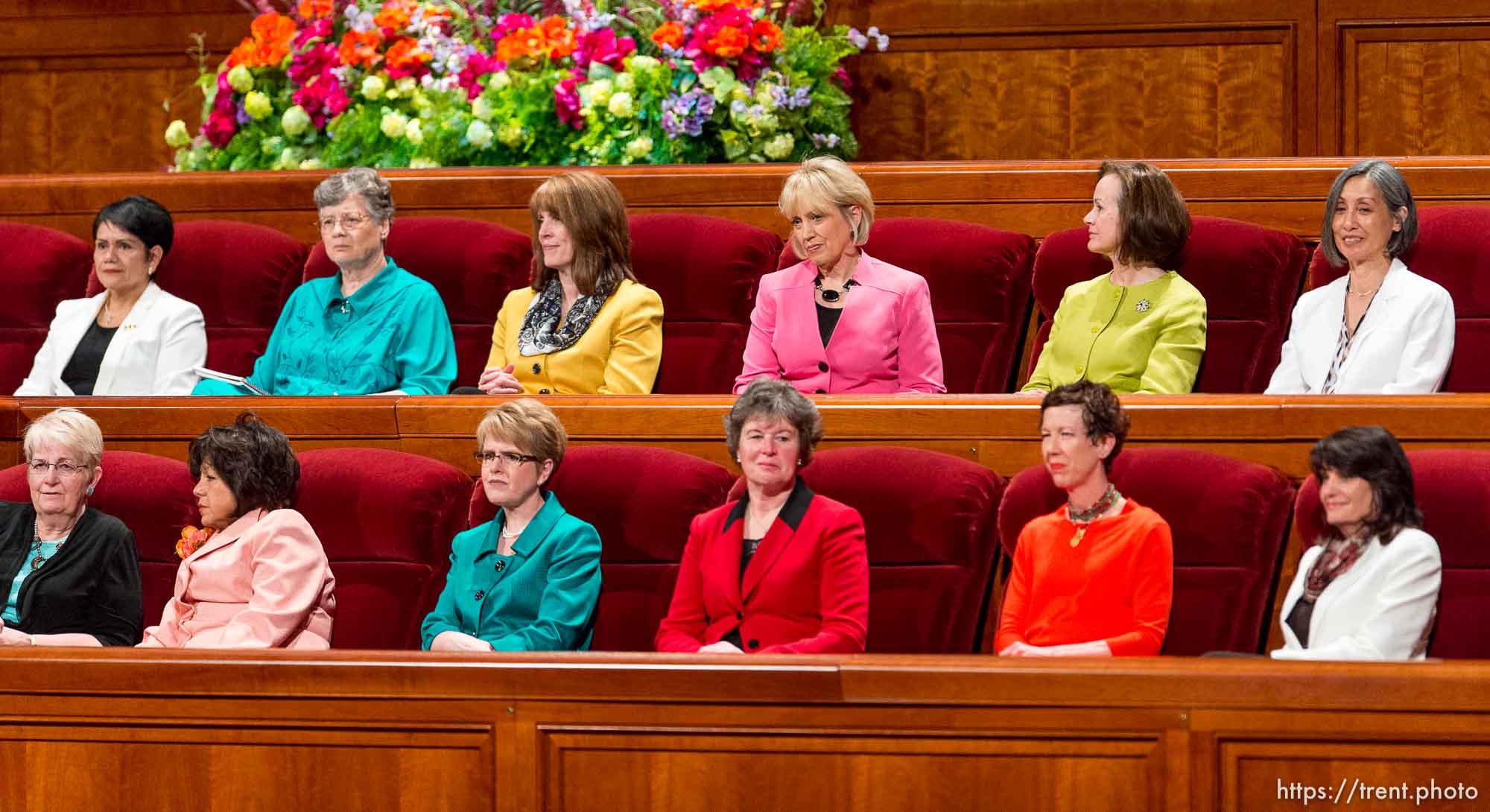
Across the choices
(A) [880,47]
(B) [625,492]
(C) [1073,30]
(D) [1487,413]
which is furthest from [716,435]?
(C) [1073,30]

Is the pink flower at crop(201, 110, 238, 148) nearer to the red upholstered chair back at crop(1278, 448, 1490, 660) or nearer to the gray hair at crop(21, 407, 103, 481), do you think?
the gray hair at crop(21, 407, 103, 481)

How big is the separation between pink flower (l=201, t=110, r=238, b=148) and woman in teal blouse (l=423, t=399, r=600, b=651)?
160cm

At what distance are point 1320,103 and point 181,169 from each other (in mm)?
2256

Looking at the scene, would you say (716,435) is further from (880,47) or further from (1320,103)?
(1320,103)

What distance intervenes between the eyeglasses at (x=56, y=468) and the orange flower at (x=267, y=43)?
1418 mm

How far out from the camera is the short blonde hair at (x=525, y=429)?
7.22 feet

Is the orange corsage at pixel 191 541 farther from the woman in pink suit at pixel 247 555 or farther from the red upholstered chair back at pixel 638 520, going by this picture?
the red upholstered chair back at pixel 638 520

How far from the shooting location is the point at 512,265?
295cm

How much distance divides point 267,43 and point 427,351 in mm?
1052

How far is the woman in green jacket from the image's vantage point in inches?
101

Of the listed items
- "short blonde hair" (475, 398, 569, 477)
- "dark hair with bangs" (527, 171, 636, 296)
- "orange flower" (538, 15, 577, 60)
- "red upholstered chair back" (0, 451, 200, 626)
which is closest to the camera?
"short blonde hair" (475, 398, 569, 477)

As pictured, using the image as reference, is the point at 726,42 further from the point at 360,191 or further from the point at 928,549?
the point at 928,549

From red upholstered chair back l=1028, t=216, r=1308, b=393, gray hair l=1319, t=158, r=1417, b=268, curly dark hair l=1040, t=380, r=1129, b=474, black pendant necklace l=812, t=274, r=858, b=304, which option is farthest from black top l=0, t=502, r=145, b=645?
gray hair l=1319, t=158, r=1417, b=268

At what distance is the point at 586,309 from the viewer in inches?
108
